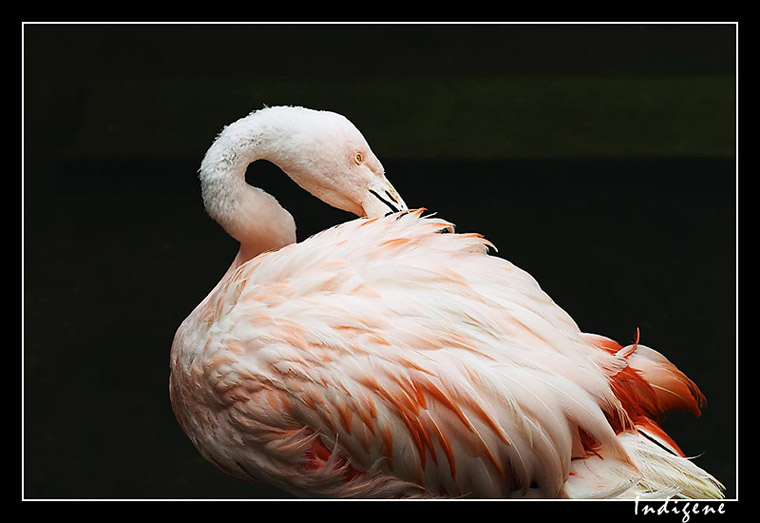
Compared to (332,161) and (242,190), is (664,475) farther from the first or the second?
(242,190)

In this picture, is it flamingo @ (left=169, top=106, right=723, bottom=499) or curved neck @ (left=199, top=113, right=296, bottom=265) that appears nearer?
flamingo @ (left=169, top=106, right=723, bottom=499)

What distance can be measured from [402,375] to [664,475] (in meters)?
0.60

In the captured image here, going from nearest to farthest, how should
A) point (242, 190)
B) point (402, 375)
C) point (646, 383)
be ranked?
point (402, 375) → point (646, 383) → point (242, 190)

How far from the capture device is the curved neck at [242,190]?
2.32 metres

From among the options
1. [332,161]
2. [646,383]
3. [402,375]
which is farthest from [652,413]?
[332,161]

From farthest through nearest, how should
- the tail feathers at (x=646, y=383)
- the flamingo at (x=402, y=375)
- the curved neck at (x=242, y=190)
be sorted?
the curved neck at (x=242, y=190) < the tail feathers at (x=646, y=383) < the flamingo at (x=402, y=375)

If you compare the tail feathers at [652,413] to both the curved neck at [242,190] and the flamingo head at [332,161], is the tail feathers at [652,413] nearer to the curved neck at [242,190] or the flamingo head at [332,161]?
the flamingo head at [332,161]

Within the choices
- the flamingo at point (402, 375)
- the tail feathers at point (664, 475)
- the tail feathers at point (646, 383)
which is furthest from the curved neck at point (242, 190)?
the tail feathers at point (664, 475)

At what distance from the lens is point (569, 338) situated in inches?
83.3

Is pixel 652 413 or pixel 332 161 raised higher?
pixel 332 161

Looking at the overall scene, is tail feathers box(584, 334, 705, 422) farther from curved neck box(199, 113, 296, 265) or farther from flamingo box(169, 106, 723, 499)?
curved neck box(199, 113, 296, 265)

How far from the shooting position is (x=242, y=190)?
92.7 inches

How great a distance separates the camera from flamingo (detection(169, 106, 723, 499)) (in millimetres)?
1954

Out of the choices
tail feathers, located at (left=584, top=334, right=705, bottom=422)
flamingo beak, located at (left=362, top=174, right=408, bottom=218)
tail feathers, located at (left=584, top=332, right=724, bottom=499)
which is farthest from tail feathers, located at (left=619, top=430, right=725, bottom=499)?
flamingo beak, located at (left=362, top=174, right=408, bottom=218)
